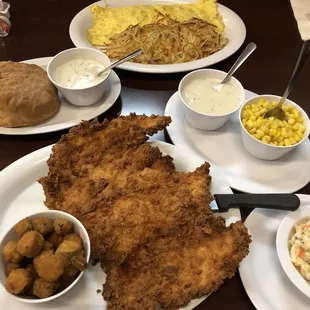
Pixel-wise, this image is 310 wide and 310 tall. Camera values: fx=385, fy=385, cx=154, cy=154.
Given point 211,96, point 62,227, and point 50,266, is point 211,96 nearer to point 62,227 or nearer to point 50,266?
point 62,227

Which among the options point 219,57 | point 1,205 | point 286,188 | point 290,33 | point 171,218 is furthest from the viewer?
point 290,33

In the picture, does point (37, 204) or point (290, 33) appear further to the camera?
point (290, 33)

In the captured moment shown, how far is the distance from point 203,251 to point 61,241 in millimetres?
574

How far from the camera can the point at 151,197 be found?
173 cm

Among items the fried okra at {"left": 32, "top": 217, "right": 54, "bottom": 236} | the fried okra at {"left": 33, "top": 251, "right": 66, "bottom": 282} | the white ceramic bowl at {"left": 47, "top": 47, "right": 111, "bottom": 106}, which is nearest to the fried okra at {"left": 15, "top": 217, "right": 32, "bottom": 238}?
the fried okra at {"left": 32, "top": 217, "right": 54, "bottom": 236}

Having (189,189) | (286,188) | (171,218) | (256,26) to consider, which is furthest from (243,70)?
(171,218)

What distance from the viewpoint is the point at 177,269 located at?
1.54 m

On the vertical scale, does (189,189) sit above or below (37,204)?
above

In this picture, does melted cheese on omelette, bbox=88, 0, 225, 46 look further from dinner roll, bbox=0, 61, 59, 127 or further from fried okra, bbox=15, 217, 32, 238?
fried okra, bbox=15, 217, 32, 238

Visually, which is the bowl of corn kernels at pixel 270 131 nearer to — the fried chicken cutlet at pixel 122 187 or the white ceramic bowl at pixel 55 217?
the fried chicken cutlet at pixel 122 187

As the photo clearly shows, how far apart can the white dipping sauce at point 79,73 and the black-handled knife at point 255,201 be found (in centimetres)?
103

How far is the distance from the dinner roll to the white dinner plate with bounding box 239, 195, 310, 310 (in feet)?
4.07

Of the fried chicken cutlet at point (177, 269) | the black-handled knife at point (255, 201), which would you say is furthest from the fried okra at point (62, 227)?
the black-handled knife at point (255, 201)

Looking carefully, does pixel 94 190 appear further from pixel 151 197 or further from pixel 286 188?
pixel 286 188
